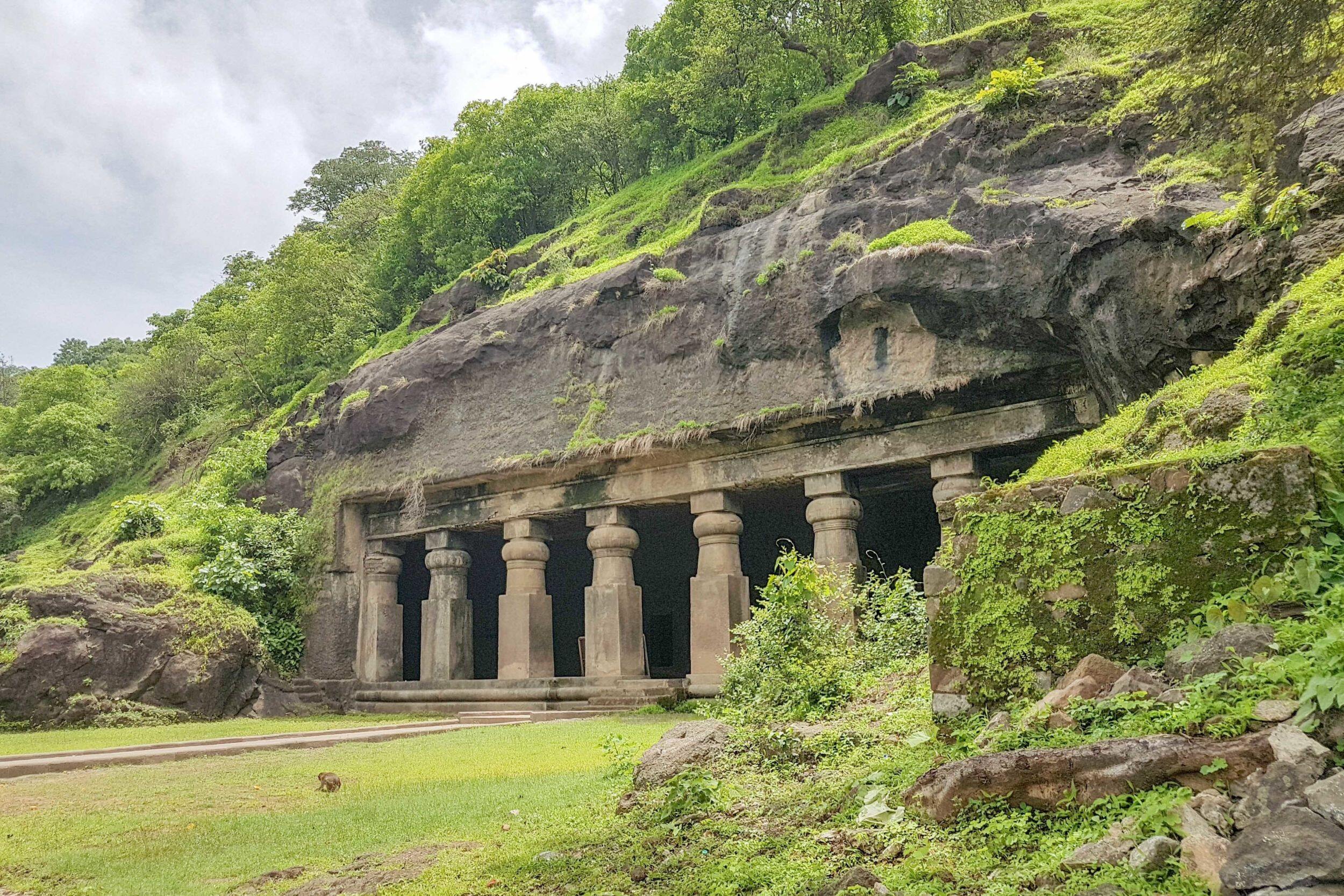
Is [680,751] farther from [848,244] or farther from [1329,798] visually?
[848,244]

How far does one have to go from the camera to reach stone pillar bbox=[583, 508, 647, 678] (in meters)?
14.5

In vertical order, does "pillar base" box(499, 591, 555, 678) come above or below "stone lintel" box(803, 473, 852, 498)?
below

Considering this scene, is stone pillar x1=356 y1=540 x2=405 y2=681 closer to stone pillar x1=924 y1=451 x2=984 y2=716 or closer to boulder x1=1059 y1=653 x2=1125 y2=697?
stone pillar x1=924 y1=451 x2=984 y2=716

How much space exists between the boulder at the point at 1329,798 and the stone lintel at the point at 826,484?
10457 mm

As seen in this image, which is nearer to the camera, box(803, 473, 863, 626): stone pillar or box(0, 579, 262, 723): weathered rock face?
box(803, 473, 863, 626): stone pillar

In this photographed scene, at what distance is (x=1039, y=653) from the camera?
4.70 meters

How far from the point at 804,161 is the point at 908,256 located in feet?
16.4

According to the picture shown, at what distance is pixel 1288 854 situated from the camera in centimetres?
240

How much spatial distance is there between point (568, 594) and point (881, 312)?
11374 millimetres

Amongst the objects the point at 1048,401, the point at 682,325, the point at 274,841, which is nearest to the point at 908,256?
the point at 1048,401

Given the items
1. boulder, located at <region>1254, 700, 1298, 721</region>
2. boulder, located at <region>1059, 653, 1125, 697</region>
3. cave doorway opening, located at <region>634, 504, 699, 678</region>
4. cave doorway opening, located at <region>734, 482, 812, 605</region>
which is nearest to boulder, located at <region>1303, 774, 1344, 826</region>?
boulder, located at <region>1254, 700, 1298, 721</region>

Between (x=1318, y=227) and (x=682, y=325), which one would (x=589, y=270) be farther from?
(x=1318, y=227)

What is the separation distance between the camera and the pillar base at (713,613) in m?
13.3

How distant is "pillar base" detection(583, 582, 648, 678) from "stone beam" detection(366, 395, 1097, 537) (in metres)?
1.39
